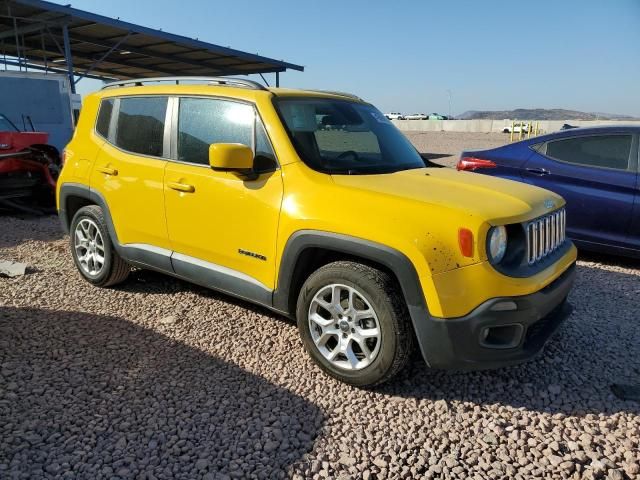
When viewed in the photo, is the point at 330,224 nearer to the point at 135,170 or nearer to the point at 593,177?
the point at 135,170

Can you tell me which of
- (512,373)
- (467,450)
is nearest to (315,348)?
(467,450)

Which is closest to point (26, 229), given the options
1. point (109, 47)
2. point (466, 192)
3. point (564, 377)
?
point (466, 192)

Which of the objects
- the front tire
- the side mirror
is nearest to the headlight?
the front tire

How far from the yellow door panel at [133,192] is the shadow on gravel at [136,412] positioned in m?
0.85

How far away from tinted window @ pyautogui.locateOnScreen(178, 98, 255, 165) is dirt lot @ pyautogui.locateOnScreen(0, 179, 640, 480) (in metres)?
1.32

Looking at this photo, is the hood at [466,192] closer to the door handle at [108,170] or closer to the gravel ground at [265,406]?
the gravel ground at [265,406]

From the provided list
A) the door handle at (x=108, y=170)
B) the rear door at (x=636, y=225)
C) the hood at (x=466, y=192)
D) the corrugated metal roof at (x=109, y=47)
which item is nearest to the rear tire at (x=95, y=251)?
the door handle at (x=108, y=170)

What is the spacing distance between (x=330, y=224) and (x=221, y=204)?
0.92 meters

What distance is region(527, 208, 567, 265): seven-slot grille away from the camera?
2930 millimetres

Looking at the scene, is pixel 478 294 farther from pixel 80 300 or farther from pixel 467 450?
pixel 80 300

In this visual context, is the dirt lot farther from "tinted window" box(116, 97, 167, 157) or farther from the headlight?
"tinted window" box(116, 97, 167, 157)

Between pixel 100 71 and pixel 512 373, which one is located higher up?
pixel 100 71

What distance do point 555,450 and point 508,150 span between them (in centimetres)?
423

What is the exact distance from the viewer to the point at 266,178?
333cm
